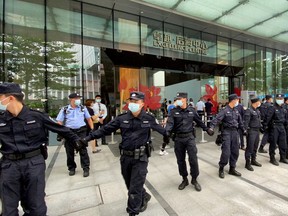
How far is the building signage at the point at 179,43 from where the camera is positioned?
1223cm

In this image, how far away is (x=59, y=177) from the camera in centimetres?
448

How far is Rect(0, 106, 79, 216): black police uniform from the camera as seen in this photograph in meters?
2.02

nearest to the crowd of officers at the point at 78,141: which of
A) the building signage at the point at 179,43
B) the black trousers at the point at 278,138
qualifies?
the black trousers at the point at 278,138

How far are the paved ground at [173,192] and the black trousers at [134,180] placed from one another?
1.43ft

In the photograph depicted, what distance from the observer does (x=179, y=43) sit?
12.8 m

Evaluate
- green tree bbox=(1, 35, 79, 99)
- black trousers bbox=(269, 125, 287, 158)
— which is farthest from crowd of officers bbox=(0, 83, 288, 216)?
green tree bbox=(1, 35, 79, 99)

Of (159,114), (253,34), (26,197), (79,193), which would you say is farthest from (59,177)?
(253,34)

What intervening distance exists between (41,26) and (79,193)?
29.2 ft

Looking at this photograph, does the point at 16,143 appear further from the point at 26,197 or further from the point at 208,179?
the point at 208,179

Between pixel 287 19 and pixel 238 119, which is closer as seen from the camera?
pixel 238 119

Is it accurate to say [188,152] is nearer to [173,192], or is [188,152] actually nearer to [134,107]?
[173,192]

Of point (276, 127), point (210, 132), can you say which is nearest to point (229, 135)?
point (210, 132)

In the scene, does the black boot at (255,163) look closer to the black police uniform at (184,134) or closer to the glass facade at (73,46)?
the black police uniform at (184,134)

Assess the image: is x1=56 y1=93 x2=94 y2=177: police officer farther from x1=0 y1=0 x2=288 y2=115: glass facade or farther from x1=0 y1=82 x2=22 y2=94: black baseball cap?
x1=0 y1=0 x2=288 y2=115: glass facade
